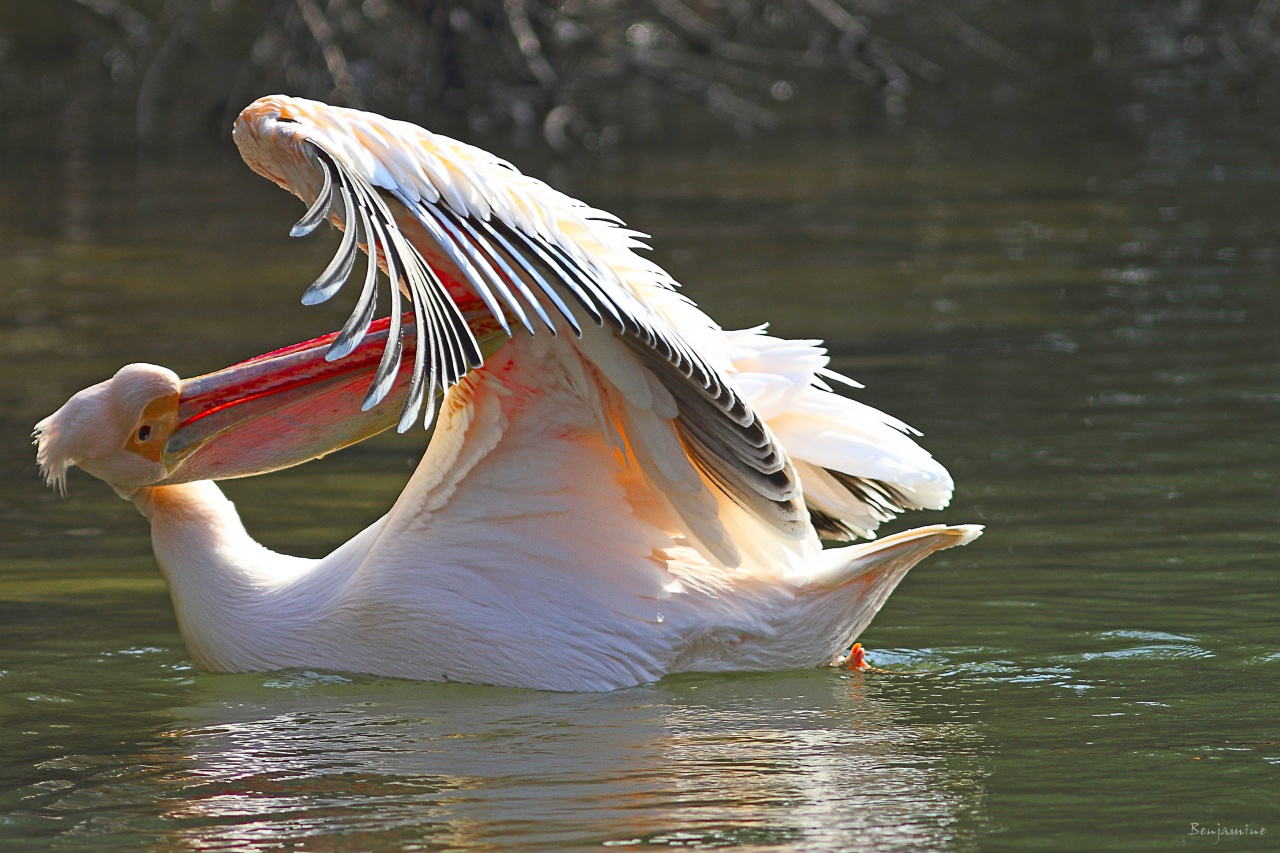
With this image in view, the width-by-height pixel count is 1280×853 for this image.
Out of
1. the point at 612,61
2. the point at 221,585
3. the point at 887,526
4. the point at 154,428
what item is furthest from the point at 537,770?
the point at 612,61

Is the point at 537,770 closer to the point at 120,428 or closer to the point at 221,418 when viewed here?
the point at 221,418

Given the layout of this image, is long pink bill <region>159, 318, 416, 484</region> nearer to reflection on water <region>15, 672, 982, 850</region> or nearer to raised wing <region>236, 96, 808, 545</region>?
raised wing <region>236, 96, 808, 545</region>

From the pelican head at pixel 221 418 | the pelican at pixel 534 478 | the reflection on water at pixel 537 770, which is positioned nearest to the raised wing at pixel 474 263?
the pelican at pixel 534 478

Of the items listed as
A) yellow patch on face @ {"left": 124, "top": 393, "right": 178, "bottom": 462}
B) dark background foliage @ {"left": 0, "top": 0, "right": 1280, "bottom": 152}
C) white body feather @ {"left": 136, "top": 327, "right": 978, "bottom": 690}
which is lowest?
white body feather @ {"left": 136, "top": 327, "right": 978, "bottom": 690}

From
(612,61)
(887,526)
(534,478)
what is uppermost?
(612,61)

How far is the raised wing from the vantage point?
3820mm

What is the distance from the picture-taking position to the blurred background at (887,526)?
12.1 feet

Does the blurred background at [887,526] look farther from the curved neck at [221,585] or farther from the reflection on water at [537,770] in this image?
the curved neck at [221,585]

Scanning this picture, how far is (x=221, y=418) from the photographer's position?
175 inches

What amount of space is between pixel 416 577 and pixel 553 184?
9744 millimetres

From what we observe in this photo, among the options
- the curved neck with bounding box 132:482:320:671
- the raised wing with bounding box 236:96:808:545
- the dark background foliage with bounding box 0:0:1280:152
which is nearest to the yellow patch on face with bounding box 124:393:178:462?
the curved neck with bounding box 132:482:320:671

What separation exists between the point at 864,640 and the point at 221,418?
167 centimetres

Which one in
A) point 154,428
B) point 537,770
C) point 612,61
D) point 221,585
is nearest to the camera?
point 537,770

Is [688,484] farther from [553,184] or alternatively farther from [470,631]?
[553,184]
